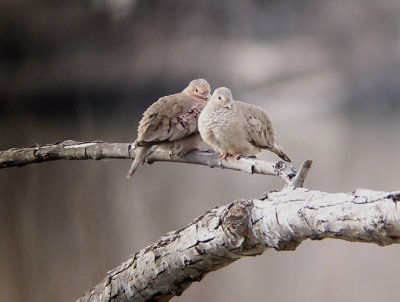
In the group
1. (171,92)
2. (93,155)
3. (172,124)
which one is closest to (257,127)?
(172,124)

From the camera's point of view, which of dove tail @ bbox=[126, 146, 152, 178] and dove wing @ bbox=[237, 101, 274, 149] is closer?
dove wing @ bbox=[237, 101, 274, 149]

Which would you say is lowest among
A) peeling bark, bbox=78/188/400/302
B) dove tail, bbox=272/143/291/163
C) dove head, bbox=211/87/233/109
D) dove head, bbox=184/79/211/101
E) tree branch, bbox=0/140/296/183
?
peeling bark, bbox=78/188/400/302

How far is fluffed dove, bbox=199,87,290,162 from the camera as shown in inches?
59.2

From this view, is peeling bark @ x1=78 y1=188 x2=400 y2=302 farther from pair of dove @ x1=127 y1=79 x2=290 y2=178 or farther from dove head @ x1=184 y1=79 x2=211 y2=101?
dove head @ x1=184 y1=79 x2=211 y2=101

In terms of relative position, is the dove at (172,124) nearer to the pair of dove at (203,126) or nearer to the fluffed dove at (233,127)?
the pair of dove at (203,126)

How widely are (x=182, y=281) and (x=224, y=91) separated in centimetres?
42

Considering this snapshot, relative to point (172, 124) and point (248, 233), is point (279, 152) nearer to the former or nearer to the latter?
point (172, 124)

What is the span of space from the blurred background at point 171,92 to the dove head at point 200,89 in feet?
0.25

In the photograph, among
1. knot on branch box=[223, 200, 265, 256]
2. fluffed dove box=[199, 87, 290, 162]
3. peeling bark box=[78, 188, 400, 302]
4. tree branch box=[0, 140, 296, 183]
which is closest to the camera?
peeling bark box=[78, 188, 400, 302]

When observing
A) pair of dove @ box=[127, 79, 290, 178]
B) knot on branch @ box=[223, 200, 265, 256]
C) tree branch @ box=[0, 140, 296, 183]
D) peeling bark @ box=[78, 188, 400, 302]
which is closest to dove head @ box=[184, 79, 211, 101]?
pair of dove @ box=[127, 79, 290, 178]

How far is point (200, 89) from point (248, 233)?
62 cm

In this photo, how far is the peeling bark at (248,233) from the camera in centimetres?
90

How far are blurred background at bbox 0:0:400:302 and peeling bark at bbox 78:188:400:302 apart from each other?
0.37 m

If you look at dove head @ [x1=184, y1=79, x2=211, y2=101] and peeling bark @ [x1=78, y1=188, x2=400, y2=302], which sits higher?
dove head @ [x1=184, y1=79, x2=211, y2=101]
